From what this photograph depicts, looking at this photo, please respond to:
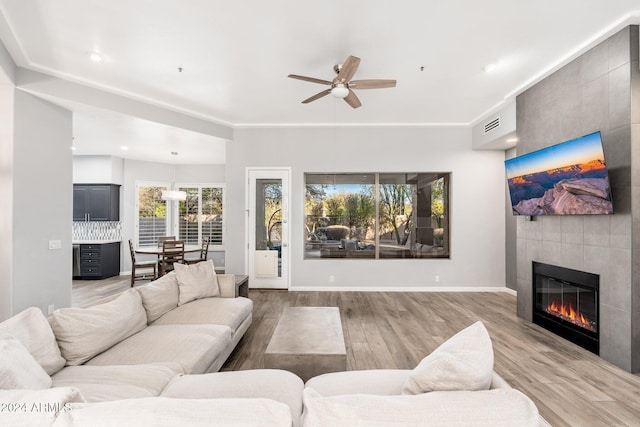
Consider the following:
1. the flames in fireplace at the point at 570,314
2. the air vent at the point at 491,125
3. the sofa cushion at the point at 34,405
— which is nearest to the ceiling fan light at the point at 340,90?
the air vent at the point at 491,125

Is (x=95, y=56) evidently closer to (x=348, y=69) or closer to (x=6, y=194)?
(x=6, y=194)

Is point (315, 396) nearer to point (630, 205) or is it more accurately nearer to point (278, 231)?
point (630, 205)

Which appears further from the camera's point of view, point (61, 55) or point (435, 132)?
point (435, 132)

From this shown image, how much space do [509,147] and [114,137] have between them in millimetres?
7151

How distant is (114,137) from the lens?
5.64 m

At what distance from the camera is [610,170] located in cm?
287

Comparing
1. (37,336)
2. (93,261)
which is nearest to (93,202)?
(93,261)

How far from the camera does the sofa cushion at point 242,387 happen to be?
5.20 ft

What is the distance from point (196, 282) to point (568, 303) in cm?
420

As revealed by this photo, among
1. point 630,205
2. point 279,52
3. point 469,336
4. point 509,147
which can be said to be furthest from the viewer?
point 509,147

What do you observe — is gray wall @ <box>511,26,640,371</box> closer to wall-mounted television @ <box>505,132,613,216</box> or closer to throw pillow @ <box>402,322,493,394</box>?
wall-mounted television @ <box>505,132,613,216</box>

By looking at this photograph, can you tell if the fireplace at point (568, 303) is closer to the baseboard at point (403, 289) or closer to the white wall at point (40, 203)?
the baseboard at point (403, 289)

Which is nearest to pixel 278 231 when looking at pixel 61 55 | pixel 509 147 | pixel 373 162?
pixel 373 162

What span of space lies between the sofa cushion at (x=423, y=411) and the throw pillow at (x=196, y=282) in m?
2.70
